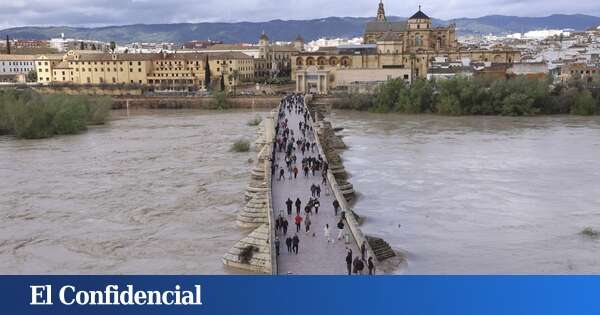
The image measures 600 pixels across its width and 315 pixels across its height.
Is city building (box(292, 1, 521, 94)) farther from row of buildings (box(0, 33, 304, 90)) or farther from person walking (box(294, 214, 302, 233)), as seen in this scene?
person walking (box(294, 214, 302, 233))

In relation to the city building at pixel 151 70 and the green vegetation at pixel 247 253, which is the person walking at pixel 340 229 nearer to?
the green vegetation at pixel 247 253

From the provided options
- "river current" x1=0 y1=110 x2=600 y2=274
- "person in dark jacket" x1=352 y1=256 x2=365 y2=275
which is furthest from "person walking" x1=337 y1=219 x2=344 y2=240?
"person in dark jacket" x1=352 y1=256 x2=365 y2=275

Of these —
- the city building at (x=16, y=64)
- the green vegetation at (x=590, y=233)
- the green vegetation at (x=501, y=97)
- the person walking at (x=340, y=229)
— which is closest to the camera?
Answer: the person walking at (x=340, y=229)

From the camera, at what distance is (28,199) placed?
65.7ft

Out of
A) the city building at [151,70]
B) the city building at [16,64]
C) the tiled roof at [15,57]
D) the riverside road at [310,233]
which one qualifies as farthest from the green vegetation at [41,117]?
the tiled roof at [15,57]

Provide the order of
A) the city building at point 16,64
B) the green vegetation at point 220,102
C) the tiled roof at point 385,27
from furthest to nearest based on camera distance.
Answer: the tiled roof at point 385,27
the city building at point 16,64
the green vegetation at point 220,102

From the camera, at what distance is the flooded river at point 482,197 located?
13867 millimetres

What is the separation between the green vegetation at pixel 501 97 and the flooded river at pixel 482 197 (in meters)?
11.0

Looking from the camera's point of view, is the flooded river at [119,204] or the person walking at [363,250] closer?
the person walking at [363,250]

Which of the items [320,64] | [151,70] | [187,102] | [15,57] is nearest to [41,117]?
[187,102]

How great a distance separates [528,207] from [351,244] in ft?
25.6

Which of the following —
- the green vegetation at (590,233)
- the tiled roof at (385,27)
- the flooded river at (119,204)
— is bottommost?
the green vegetation at (590,233)

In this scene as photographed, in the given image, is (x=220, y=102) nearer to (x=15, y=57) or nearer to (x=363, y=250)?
(x=15, y=57)

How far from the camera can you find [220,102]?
59.9 meters
